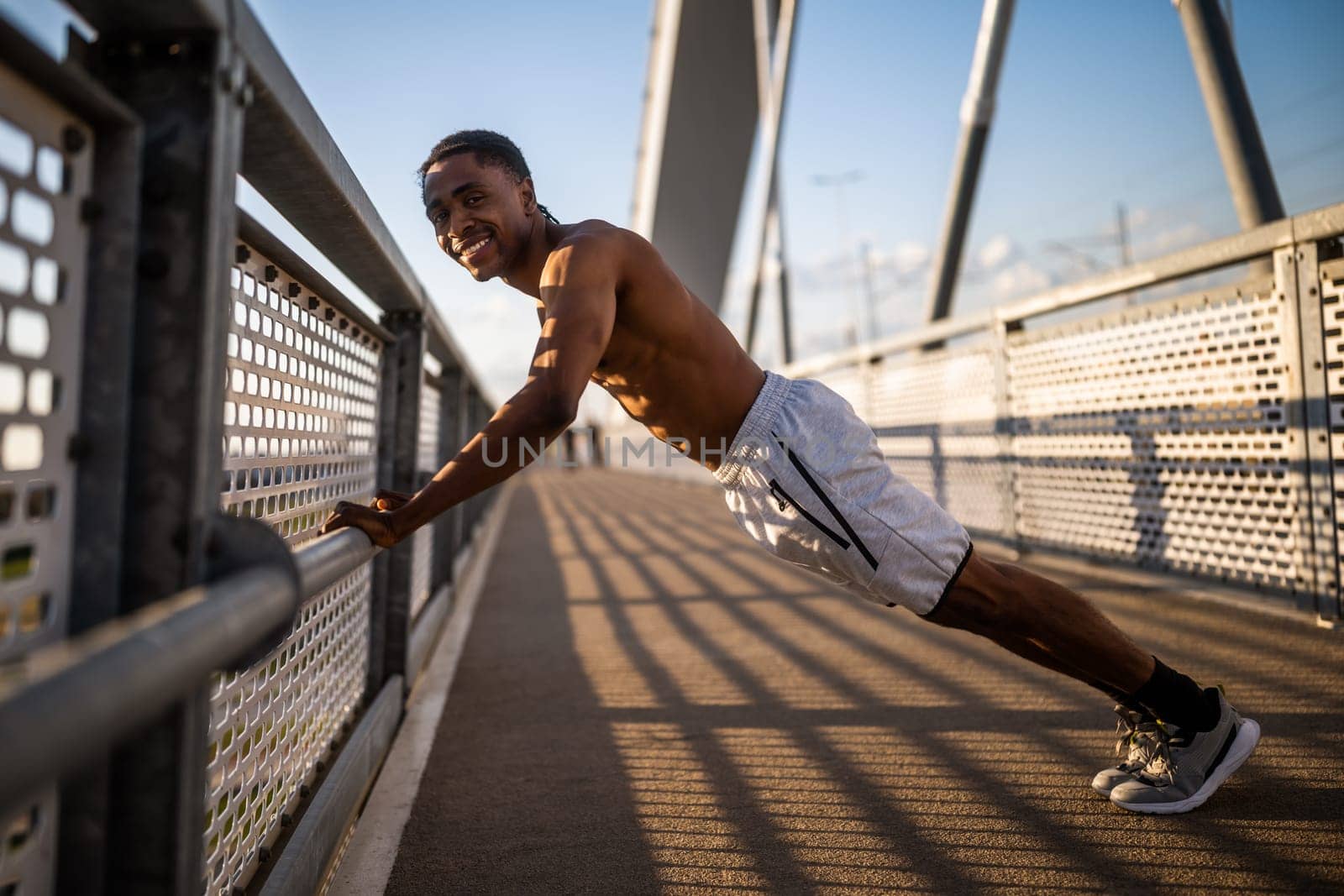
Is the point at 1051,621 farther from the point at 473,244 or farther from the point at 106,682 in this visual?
the point at 106,682

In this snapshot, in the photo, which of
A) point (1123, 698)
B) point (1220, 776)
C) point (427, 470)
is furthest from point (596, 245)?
point (427, 470)

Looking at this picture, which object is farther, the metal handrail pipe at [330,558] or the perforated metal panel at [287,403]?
the perforated metal panel at [287,403]

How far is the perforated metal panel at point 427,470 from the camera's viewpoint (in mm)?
3764

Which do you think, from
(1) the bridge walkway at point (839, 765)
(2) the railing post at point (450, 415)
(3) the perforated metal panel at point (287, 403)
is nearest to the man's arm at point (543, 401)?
(3) the perforated metal panel at point (287, 403)

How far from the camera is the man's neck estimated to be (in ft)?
6.72

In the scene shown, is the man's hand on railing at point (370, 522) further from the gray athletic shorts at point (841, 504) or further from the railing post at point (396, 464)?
the railing post at point (396, 464)

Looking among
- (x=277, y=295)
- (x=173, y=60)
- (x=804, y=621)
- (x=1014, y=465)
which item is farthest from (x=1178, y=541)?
(x=173, y=60)

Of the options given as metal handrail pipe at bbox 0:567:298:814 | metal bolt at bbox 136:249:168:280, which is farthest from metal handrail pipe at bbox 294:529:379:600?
metal bolt at bbox 136:249:168:280

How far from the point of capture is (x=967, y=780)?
2.08m

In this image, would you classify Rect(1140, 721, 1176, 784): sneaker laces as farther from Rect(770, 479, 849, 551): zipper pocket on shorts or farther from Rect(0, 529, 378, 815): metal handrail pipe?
Rect(0, 529, 378, 815): metal handrail pipe

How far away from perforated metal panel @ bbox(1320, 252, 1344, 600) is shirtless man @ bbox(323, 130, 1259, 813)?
1.59 m

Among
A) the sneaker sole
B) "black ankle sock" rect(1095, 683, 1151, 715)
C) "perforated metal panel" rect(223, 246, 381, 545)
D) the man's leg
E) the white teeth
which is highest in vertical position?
the white teeth

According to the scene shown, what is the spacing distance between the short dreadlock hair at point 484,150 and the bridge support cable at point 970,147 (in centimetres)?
655

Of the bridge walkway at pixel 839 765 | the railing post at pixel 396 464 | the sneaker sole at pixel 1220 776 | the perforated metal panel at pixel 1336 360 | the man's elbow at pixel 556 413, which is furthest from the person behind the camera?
the perforated metal panel at pixel 1336 360
